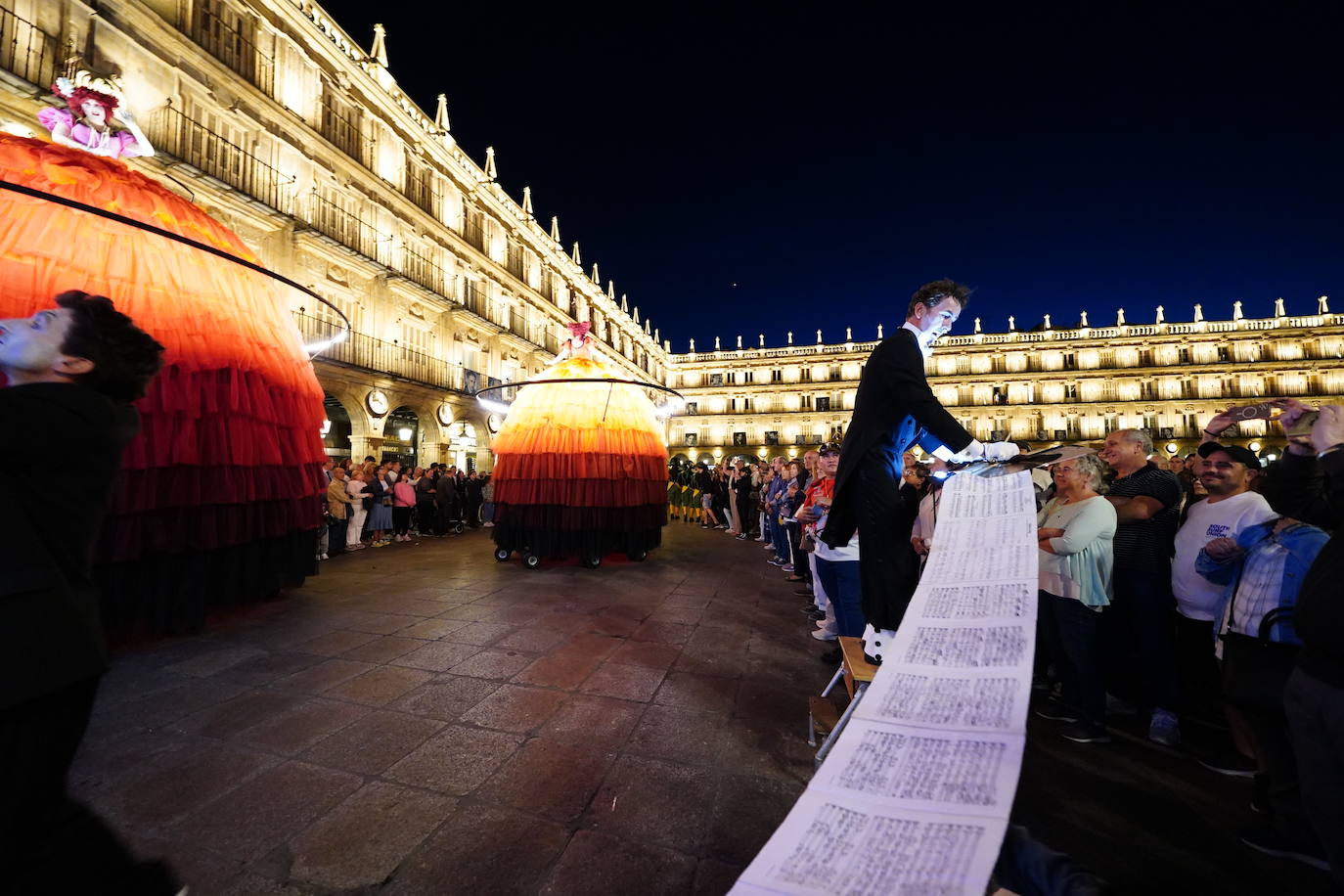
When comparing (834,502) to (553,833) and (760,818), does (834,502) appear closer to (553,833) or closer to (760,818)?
(760,818)

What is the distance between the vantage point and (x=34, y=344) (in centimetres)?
151

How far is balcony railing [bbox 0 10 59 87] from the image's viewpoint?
8453 millimetres

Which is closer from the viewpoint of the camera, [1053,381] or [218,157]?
[218,157]

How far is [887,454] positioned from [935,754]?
132cm

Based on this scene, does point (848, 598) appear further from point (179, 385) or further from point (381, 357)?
point (381, 357)

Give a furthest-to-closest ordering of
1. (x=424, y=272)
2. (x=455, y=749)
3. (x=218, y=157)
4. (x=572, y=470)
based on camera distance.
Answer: (x=424, y=272), (x=218, y=157), (x=572, y=470), (x=455, y=749)

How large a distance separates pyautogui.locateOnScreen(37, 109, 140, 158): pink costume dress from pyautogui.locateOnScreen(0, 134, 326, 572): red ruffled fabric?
0.84ft

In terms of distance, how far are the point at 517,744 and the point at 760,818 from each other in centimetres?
118

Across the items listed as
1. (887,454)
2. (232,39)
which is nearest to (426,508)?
(887,454)

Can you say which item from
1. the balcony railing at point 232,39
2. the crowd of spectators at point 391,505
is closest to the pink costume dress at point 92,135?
the crowd of spectators at point 391,505

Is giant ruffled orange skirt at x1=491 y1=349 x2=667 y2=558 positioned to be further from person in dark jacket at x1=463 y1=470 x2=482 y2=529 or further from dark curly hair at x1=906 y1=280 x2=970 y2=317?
person in dark jacket at x1=463 y1=470 x2=482 y2=529

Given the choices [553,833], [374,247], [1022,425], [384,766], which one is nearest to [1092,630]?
[553,833]

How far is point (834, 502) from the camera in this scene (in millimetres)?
2195

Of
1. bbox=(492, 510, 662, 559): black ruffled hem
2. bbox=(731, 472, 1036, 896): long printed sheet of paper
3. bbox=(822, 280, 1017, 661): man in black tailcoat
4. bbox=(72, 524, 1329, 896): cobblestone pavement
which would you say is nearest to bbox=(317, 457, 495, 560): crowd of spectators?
bbox=(492, 510, 662, 559): black ruffled hem
